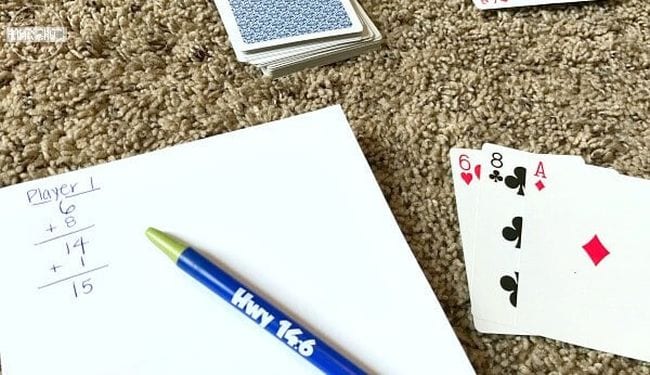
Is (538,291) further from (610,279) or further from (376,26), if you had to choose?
(376,26)

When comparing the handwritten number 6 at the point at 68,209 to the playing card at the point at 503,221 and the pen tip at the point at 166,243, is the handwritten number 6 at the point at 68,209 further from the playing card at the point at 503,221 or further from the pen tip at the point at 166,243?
the playing card at the point at 503,221

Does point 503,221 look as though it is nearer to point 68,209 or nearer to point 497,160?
point 497,160

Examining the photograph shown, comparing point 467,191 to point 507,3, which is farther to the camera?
point 507,3

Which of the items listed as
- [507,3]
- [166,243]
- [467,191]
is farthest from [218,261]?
[507,3]

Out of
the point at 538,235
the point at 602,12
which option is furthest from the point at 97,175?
the point at 602,12

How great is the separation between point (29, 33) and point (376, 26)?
0.32 m

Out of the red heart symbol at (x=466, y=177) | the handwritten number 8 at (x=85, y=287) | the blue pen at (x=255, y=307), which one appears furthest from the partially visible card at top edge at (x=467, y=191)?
the handwritten number 8 at (x=85, y=287)

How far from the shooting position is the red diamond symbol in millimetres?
590

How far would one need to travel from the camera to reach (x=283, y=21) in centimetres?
73

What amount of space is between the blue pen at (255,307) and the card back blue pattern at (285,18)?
9.2 inches

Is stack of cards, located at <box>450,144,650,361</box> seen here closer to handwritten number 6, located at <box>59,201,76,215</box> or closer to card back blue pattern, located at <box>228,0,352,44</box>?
card back blue pattern, located at <box>228,0,352,44</box>

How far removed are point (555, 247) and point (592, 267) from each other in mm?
31

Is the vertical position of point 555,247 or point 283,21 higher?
point 283,21

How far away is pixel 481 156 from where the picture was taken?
2.13 ft
